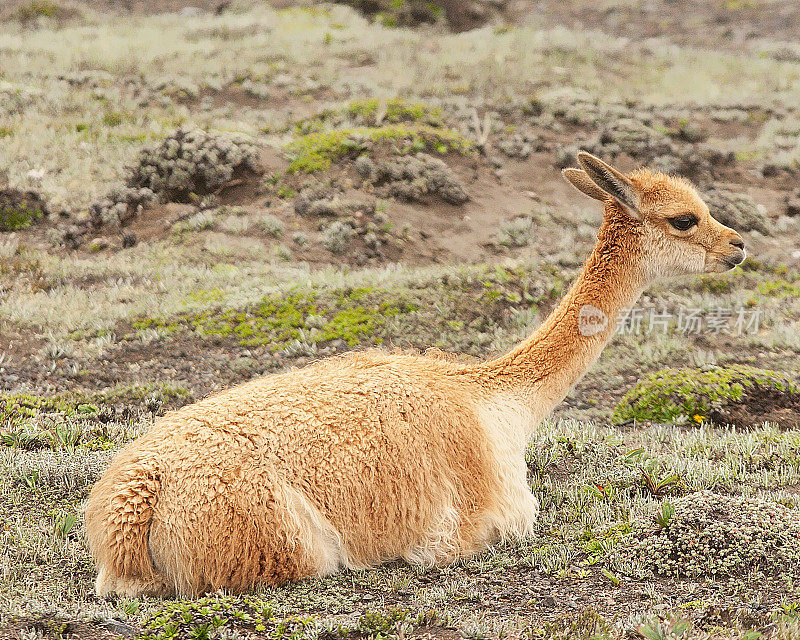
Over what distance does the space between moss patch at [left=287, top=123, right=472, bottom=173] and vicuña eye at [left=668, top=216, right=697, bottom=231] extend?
9.07 m

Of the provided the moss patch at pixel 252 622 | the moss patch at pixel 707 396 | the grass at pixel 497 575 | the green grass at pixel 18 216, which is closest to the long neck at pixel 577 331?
the grass at pixel 497 575

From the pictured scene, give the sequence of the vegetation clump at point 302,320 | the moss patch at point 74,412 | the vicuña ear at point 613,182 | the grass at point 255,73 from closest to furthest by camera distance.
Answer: the vicuña ear at point 613,182
the moss patch at point 74,412
the vegetation clump at point 302,320
the grass at point 255,73

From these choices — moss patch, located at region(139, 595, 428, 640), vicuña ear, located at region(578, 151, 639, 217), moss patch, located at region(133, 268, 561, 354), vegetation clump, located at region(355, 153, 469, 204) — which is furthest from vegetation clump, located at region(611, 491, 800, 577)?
vegetation clump, located at region(355, 153, 469, 204)

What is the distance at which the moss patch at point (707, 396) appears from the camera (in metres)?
7.62

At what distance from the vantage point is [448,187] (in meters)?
13.6

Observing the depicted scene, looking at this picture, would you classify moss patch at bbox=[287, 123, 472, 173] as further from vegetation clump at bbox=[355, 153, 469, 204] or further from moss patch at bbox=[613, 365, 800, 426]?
moss patch at bbox=[613, 365, 800, 426]

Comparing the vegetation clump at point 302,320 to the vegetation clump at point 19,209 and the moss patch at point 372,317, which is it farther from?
the vegetation clump at point 19,209

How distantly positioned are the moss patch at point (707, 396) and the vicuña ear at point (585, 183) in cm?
301

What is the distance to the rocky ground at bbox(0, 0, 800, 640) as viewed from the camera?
4.48m

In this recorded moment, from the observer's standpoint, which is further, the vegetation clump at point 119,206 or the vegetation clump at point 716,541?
the vegetation clump at point 119,206

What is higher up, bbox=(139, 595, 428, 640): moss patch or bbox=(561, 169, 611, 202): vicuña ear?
bbox=(561, 169, 611, 202): vicuña ear

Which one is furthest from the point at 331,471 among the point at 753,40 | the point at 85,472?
the point at 753,40

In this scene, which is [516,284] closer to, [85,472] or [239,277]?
[239,277]

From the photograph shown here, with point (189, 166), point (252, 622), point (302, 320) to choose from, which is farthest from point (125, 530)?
point (189, 166)
